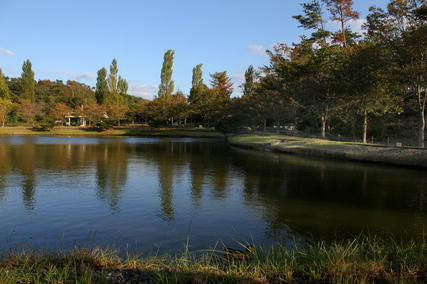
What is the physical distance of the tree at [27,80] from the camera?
91875 mm

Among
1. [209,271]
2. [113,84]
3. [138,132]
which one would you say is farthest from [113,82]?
[209,271]

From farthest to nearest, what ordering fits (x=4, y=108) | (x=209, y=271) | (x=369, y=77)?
(x=4, y=108), (x=369, y=77), (x=209, y=271)

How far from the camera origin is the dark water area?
29.8 ft

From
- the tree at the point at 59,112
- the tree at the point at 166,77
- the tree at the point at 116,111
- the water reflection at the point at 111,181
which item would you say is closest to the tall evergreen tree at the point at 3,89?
the tree at the point at 59,112

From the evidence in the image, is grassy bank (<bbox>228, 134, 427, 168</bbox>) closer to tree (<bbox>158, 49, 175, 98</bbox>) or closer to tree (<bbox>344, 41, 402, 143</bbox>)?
tree (<bbox>344, 41, 402, 143</bbox>)

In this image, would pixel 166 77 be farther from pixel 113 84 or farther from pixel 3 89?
pixel 3 89

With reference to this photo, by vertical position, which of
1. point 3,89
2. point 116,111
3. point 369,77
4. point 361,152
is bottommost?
point 361,152

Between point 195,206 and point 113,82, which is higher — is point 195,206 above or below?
below

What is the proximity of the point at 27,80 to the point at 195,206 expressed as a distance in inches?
3991

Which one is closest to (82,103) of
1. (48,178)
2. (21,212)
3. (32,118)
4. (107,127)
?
(32,118)

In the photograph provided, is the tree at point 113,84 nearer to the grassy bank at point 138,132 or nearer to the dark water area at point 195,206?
the grassy bank at point 138,132

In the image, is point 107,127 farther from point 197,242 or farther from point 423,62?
point 197,242

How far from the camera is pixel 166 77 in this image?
313 ft

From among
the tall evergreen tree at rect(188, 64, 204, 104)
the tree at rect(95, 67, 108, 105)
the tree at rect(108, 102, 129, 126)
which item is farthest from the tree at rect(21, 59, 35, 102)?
the tall evergreen tree at rect(188, 64, 204, 104)
